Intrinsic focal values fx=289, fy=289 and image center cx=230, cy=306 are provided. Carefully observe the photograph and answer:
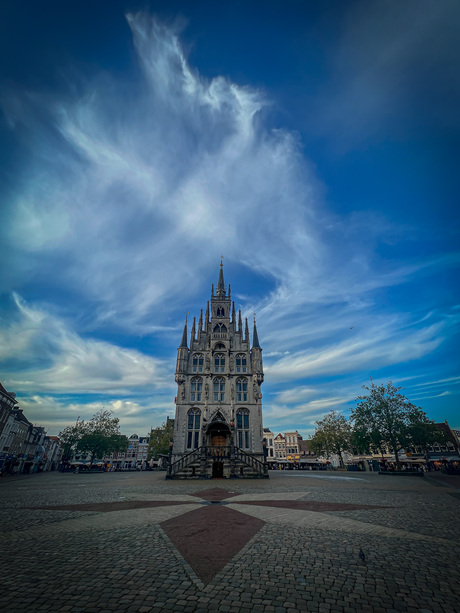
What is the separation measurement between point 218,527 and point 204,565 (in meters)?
3.38

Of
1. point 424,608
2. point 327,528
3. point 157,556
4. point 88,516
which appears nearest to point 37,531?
point 88,516

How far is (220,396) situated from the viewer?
139 feet

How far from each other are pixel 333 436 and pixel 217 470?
31.9 meters

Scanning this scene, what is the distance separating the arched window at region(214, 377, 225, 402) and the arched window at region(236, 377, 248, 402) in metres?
2.20

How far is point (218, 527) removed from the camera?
9.05 metres

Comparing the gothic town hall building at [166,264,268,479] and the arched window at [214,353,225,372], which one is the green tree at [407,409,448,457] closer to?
the gothic town hall building at [166,264,268,479]

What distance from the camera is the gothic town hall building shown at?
36953mm

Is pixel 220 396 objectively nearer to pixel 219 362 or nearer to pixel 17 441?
pixel 219 362

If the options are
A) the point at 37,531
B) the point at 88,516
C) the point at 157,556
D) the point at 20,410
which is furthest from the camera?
the point at 20,410

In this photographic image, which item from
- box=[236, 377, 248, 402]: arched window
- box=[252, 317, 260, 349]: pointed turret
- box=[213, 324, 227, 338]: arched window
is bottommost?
box=[236, 377, 248, 402]: arched window

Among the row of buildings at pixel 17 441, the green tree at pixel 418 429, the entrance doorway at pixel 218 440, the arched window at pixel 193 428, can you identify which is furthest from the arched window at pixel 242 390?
the row of buildings at pixel 17 441

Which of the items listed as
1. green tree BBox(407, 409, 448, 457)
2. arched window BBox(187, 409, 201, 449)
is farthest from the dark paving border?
green tree BBox(407, 409, 448, 457)

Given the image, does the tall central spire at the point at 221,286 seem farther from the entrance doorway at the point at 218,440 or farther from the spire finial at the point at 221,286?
the entrance doorway at the point at 218,440

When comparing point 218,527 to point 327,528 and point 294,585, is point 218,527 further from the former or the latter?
point 294,585
